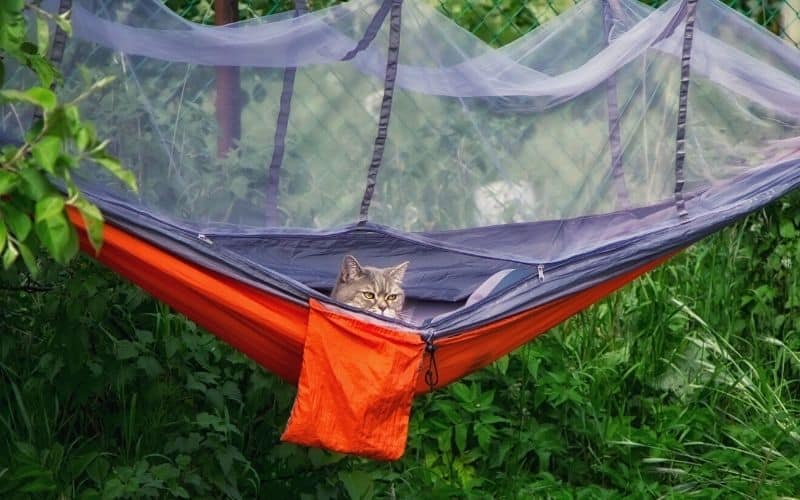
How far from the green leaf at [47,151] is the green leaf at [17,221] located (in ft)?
0.27

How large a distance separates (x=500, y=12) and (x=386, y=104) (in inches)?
92.4

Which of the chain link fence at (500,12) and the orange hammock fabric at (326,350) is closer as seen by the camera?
the orange hammock fabric at (326,350)

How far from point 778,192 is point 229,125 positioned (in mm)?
1205

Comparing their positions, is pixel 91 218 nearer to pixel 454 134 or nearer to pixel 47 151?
pixel 47 151

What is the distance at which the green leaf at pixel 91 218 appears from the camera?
1409 millimetres

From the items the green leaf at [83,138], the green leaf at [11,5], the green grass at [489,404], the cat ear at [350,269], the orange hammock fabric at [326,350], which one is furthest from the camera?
the cat ear at [350,269]

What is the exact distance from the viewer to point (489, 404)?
11.0 ft

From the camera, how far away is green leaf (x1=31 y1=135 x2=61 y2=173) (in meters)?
1.42

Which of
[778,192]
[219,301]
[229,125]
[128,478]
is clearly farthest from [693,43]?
[128,478]

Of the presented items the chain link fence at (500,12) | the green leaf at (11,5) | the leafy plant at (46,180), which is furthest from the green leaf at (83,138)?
the chain link fence at (500,12)

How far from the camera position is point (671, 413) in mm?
3518

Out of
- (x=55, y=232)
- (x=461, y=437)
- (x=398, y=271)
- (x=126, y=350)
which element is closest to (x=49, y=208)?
(x=55, y=232)

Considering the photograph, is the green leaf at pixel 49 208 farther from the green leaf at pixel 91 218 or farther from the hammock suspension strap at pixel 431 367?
the hammock suspension strap at pixel 431 367

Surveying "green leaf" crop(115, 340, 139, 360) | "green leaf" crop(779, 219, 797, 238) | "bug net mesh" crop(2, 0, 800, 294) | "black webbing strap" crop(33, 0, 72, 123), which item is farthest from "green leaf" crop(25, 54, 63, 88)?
"green leaf" crop(779, 219, 797, 238)
